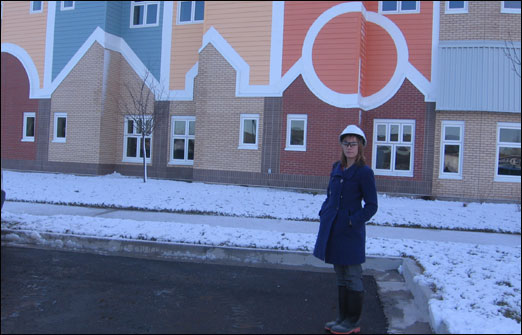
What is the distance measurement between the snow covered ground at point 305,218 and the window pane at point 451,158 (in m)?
1.93

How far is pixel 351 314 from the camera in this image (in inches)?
166

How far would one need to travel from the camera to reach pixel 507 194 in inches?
566

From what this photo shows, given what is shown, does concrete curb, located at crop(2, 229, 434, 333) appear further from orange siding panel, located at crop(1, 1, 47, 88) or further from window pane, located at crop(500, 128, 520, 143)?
orange siding panel, located at crop(1, 1, 47, 88)

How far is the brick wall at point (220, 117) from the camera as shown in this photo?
15.8m

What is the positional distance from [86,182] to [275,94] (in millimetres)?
7178

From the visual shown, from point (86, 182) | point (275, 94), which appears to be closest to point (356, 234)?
point (275, 94)

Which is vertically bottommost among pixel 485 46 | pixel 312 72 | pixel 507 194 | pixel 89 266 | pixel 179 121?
pixel 89 266

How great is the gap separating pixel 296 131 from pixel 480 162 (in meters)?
6.03

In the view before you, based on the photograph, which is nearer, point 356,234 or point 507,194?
point 356,234

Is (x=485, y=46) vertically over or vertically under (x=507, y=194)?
over

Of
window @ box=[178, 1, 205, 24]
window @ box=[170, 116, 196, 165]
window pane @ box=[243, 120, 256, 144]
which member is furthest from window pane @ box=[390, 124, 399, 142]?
window @ box=[178, 1, 205, 24]

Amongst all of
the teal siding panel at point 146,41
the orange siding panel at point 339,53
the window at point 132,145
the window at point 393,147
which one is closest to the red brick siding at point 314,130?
the orange siding panel at point 339,53

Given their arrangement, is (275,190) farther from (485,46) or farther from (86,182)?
(485,46)

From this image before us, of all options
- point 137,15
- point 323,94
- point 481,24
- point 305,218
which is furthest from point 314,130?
point 137,15
